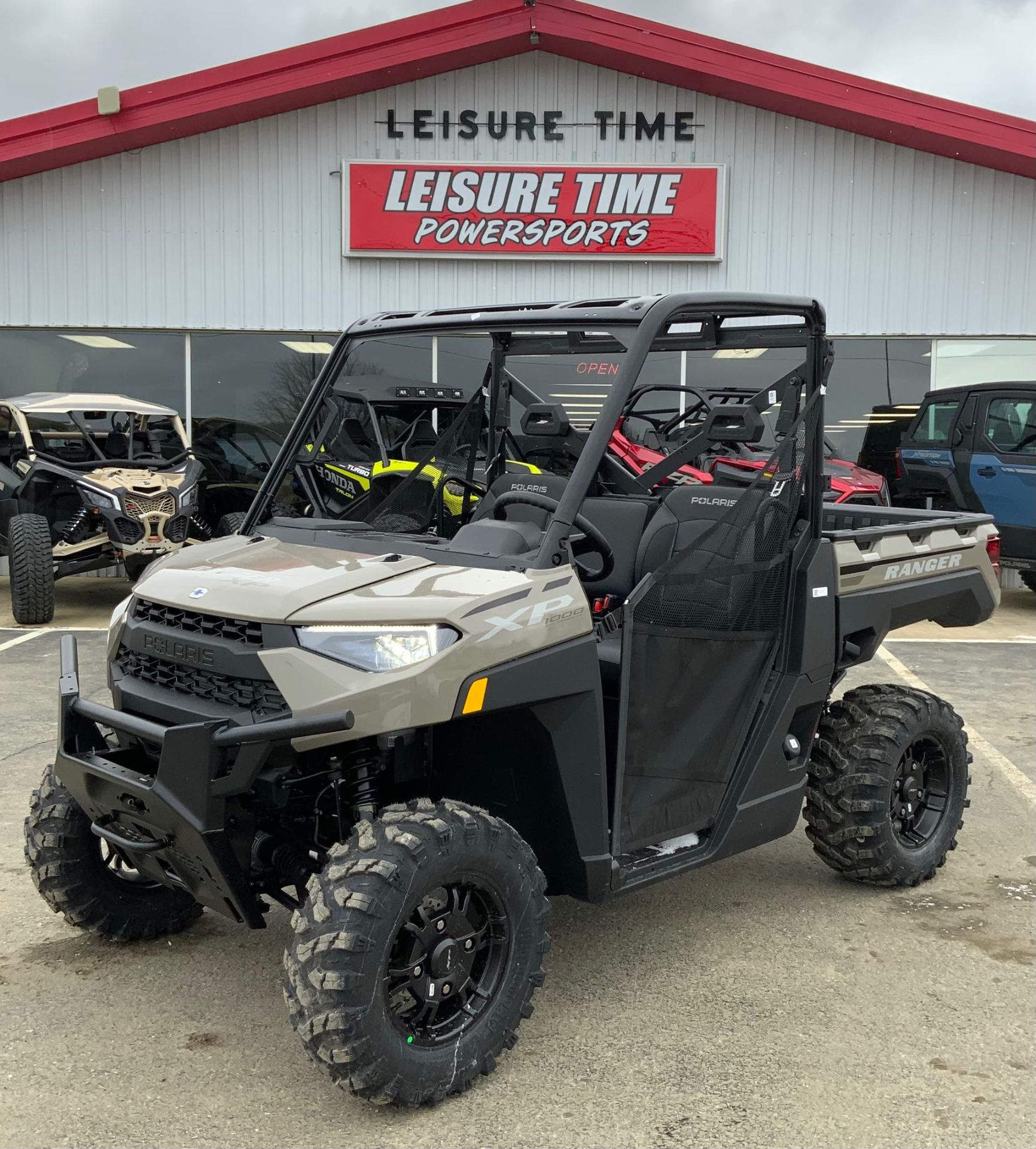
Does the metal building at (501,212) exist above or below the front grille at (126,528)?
above

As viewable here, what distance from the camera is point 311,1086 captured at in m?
2.97

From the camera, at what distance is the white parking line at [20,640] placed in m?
8.85

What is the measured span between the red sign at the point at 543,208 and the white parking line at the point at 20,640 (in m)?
5.48

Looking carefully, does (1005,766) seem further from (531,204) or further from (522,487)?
(531,204)

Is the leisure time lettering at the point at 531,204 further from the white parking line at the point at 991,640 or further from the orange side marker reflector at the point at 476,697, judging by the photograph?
the orange side marker reflector at the point at 476,697

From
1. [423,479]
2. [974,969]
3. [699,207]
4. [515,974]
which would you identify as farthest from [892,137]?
[515,974]

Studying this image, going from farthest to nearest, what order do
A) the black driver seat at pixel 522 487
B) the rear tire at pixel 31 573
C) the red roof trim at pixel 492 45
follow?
1. the red roof trim at pixel 492 45
2. the rear tire at pixel 31 573
3. the black driver seat at pixel 522 487

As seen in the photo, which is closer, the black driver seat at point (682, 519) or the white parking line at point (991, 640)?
the black driver seat at point (682, 519)

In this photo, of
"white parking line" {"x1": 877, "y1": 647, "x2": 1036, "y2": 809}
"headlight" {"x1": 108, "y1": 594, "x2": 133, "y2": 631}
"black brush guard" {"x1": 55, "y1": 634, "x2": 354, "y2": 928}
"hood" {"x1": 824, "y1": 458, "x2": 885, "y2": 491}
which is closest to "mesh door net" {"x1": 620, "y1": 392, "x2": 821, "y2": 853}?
"black brush guard" {"x1": 55, "y1": 634, "x2": 354, "y2": 928}

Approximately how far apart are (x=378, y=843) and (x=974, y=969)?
2026mm

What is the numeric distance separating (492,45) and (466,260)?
218cm

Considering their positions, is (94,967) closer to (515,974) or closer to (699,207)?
(515,974)

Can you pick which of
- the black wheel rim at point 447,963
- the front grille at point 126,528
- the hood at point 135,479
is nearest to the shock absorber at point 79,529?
the hood at point 135,479

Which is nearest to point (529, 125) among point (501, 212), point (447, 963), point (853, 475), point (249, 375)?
point (501, 212)
